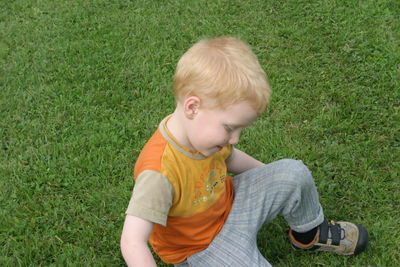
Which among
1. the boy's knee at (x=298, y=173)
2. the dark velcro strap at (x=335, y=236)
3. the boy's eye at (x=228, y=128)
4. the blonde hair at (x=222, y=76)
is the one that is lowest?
the dark velcro strap at (x=335, y=236)

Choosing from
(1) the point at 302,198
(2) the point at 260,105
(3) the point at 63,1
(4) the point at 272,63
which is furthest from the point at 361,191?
(3) the point at 63,1

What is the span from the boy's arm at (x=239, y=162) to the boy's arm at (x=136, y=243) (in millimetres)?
729

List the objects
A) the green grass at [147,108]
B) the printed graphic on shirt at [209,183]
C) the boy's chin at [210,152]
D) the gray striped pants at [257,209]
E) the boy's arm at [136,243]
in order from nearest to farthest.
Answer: the boy's arm at [136,243] → the boy's chin at [210,152] → the printed graphic on shirt at [209,183] → the gray striped pants at [257,209] → the green grass at [147,108]

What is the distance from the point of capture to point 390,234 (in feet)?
8.90

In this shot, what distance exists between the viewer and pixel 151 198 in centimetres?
192

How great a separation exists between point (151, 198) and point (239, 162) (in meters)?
0.76

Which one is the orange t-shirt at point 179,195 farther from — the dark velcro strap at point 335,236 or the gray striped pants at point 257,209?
the dark velcro strap at point 335,236

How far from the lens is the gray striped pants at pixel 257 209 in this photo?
2287 millimetres

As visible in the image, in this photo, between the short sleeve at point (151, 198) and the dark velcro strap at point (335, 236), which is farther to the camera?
the dark velcro strap at point (335, 236)

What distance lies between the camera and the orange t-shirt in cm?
193

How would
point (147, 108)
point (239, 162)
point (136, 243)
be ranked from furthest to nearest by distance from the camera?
point (147, 108), point (239, 162), point (136, 243)

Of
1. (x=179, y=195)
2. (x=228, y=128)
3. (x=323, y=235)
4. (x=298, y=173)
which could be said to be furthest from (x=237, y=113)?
(x=323, y=235)

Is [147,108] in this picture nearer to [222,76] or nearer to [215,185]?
[215,185]

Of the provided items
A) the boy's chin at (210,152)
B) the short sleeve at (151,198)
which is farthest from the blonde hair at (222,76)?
the short sleeve at (151,198)
